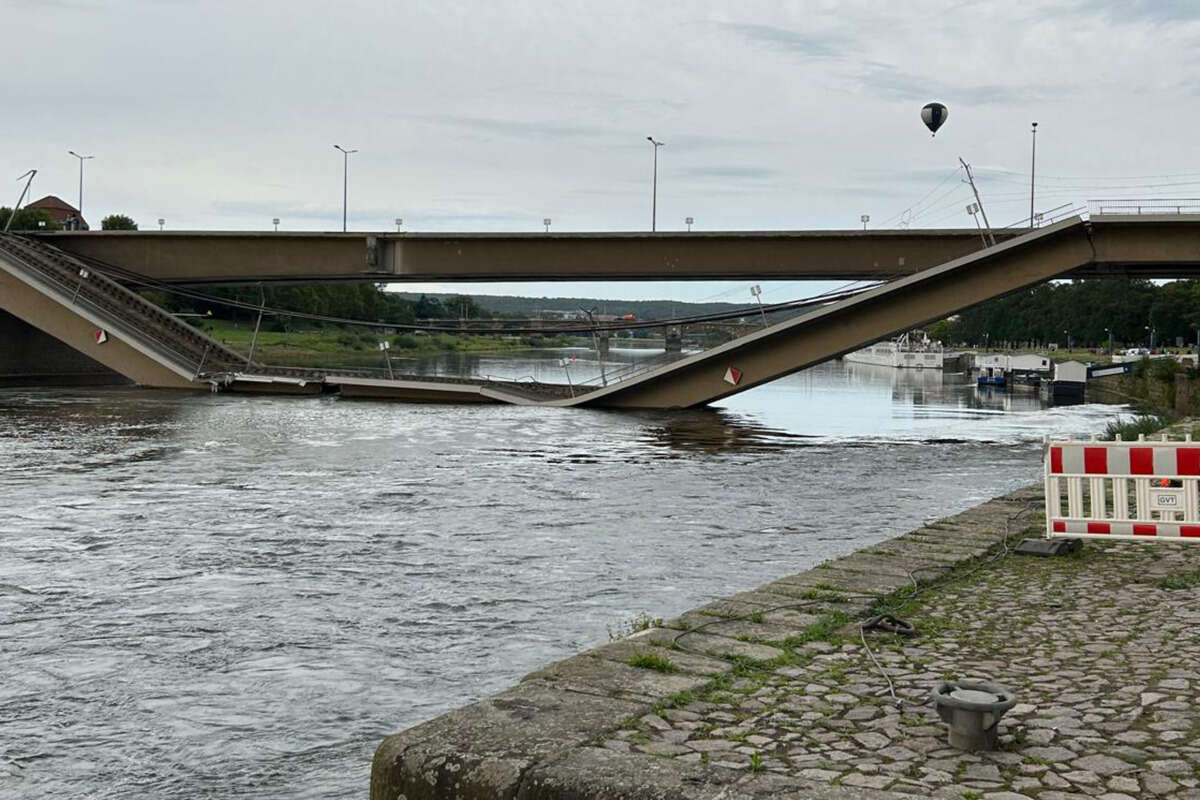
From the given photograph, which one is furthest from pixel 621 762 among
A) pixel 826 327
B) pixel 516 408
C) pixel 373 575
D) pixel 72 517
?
pixel 516 408

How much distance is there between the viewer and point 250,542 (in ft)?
55.0

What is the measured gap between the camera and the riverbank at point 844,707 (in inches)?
217

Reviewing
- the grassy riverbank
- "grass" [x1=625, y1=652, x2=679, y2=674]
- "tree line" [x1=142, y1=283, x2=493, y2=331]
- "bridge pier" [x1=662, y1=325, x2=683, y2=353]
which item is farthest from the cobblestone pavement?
"tree line" [x1=142, y1=283, x2=493, y2=331]

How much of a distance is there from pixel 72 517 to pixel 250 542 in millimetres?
3726

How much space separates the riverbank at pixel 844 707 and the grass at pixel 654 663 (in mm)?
11

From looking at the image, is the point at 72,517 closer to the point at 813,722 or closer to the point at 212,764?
the point at 212,764

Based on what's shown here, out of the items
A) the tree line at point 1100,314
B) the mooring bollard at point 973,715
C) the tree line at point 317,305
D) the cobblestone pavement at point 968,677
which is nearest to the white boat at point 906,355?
the tree line at point 1100,314

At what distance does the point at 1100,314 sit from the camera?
459 ft

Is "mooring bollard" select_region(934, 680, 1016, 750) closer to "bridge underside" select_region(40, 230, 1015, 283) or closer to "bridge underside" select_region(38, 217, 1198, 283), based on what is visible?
"bridge underside" select_region(38, 217, 1198, 283)

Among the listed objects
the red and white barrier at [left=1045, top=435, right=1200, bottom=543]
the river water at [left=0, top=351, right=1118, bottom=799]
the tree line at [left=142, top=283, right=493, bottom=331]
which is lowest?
the river water at [left=0, top=351, right=1118, bottom=799]

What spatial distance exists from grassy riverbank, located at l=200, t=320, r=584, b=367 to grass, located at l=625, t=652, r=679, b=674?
74.1 metres

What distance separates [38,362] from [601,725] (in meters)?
64.1

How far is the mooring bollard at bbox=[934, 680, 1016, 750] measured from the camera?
5.90 meters

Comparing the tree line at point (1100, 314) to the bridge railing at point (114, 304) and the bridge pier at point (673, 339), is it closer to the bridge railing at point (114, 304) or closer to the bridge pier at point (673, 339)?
the bridge pier at point (673, 339)
